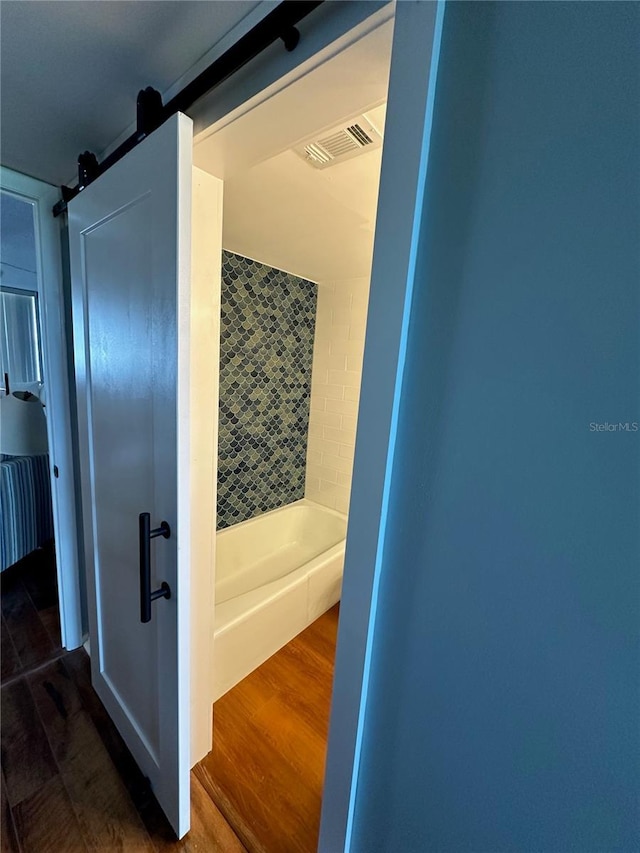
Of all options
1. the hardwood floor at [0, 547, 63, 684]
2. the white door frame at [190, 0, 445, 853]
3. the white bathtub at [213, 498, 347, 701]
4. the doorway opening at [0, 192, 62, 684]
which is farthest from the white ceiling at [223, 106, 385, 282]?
the hardwood floor at [0, 547, 63, 684]

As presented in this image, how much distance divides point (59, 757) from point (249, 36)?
2.34 meters

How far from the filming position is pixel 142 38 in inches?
30.3

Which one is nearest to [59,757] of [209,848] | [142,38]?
[209,848]

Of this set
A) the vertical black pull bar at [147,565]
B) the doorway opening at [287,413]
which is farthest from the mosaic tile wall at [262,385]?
the vertical black pull bar at [147,565]

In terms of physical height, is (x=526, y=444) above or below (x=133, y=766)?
above

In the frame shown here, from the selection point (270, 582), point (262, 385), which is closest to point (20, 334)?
point (262, 385)

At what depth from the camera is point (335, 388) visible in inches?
113

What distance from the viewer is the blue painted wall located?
440 mm

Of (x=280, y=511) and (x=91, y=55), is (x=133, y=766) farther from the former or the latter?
(x=91, y=55)

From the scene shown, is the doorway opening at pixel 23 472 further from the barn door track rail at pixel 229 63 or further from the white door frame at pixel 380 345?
the white door frame at pixel 380 345

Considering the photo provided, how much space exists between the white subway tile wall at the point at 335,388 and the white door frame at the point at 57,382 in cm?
181

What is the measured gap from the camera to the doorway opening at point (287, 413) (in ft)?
2.97

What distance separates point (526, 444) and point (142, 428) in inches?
38.2

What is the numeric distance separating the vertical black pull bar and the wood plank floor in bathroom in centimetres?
93
